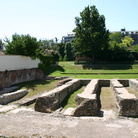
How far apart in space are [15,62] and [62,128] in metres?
16.9

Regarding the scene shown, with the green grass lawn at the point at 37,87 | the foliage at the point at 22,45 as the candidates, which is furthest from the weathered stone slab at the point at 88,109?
the foliage at the point at 22,45

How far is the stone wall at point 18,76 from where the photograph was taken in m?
18.4

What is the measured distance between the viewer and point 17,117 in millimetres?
6551

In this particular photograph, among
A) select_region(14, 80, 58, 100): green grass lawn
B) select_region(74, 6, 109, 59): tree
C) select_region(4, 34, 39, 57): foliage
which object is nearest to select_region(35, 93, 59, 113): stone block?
select_region(14, 80, 58, 100): green grass lawn

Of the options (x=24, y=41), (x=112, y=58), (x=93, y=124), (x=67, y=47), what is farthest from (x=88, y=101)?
(x=67, y=47)

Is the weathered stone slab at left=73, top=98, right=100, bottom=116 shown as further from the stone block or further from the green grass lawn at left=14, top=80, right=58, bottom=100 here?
the green grass lawn at left=14, top=80, right=58, bottom=100

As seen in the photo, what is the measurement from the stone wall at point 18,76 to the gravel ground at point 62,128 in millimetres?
12642

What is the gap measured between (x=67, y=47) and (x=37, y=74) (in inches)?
1330

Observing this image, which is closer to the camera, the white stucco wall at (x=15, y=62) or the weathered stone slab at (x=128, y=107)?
the weathered stone slab at (x=128, y=107)

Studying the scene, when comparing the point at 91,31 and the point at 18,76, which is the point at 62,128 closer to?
the point at 18,76

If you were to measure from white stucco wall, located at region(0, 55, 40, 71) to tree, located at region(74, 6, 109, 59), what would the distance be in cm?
1392

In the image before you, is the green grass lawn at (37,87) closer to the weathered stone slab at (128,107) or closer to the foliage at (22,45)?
the foliage at (22,45)

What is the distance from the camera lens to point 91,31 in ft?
121

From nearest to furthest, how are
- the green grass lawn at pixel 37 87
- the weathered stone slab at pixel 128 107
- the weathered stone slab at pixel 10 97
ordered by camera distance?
the weathered stone slab at pixel 128 107 < the weathered stone slab at pixel 10 97 < the green grass lawn at pixel 37 87
